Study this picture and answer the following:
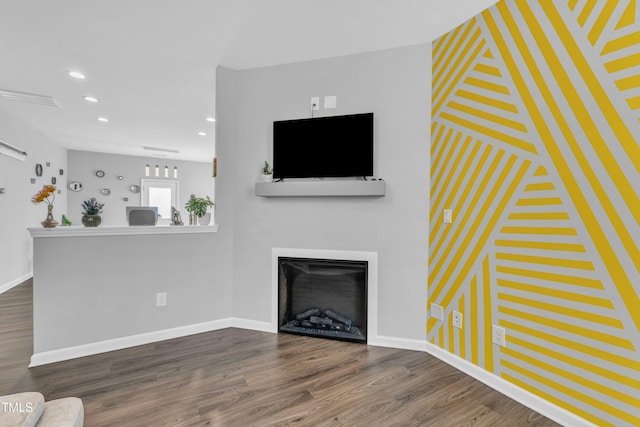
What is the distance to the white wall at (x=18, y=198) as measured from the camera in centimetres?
424

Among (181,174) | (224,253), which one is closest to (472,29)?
(224,253)

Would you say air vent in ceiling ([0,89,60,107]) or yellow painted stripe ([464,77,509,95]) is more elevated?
air vent in ceiling ([0,89,60,107])

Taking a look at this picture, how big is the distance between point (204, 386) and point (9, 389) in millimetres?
1240

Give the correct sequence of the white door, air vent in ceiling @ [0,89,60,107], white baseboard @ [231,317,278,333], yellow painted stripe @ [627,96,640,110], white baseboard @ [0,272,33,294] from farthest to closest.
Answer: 1. the white door
2. white baseboard @ [0,272,33,294]
3. air vent in ceiling @ [0,89,60,107]
4. white baseboard @ [231,317,278,333]
5. yellow painted stripe @ [627,96,640,110]

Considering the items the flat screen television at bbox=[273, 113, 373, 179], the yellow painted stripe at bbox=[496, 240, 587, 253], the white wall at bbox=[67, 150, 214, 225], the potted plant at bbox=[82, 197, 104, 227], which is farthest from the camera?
the white wall at bbox=[67, 150, 214, 225]

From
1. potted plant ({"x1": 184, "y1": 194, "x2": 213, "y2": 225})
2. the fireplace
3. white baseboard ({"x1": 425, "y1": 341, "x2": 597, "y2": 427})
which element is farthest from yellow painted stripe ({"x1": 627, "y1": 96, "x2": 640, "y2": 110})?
potted plant ({"x1": 184, "y1": 194, "x2": 213, "y2": 225})

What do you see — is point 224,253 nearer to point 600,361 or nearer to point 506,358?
point 506,358

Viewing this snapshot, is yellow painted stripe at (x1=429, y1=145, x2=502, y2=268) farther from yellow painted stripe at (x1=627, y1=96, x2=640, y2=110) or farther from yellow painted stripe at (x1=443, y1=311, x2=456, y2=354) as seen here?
yellow painted stripe at (x1=627, y1=96, x2=640, y2=110)

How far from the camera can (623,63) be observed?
1.49m

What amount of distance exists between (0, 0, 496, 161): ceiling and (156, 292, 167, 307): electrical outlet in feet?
7.21

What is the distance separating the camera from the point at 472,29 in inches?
88.4

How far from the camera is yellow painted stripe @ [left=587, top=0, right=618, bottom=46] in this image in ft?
5.04

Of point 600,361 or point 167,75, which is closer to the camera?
point 600,361

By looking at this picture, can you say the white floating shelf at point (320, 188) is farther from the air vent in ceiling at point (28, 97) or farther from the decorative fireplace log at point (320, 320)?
the air vent in ceiling at point (28, 97)
